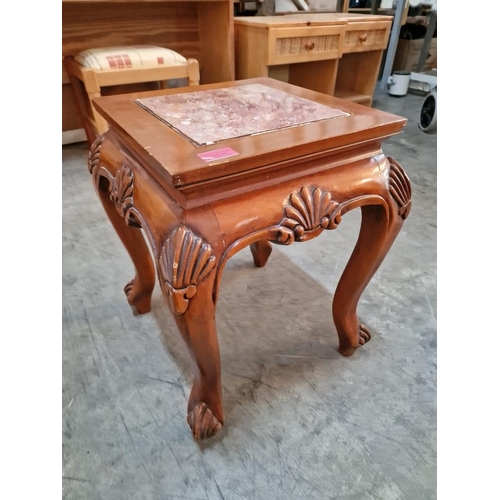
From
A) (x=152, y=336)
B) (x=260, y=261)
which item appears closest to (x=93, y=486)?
(x=152, y=336)

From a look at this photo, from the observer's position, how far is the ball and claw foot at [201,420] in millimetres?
712

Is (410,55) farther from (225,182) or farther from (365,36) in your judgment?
(225,182)

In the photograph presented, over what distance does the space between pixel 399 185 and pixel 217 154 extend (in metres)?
0.35

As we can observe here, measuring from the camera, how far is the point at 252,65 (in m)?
1.98

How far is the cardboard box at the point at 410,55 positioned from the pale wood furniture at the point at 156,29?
1868mm

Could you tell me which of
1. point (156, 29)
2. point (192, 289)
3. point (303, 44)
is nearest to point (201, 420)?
point (192, 289)

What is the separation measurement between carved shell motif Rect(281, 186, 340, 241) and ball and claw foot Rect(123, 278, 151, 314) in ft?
1.78

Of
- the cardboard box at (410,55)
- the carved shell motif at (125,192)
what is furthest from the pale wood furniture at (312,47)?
the carved shell motif at (125,192)

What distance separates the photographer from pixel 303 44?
76.6 inches

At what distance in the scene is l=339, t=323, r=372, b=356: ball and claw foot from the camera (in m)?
0.90

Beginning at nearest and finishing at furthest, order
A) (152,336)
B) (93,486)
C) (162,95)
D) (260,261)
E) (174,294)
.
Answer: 1. (174,294)
2. (93,486)
3. (162,95)
4. (152,336)
5. (260,261)

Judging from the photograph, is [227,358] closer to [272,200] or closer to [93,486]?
[93,486]

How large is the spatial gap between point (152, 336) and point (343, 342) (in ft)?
1.52

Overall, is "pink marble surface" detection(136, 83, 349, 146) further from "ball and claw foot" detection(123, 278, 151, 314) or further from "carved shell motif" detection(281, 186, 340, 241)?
"ball and claw foot" detection(123, 278, 151, 314)
